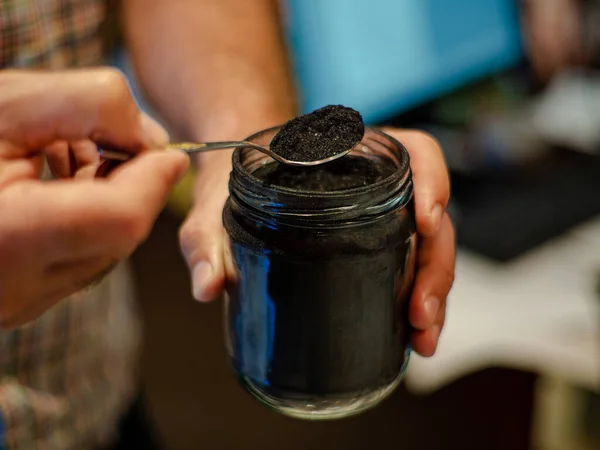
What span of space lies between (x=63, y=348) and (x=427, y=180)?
64cm

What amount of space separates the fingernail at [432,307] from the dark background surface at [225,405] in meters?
1.13

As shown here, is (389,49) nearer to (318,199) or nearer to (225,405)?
(225,405)

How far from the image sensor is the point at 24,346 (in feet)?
3.16

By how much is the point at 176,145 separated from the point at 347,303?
211mm

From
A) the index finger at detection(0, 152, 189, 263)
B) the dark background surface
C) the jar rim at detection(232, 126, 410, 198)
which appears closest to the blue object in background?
the dark background surface

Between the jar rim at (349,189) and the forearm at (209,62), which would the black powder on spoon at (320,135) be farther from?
the forearm at (209,62)

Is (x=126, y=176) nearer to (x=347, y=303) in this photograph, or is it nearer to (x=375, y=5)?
(x=347, y=303)

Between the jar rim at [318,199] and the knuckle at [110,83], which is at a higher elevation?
the knuckle at [110,83]

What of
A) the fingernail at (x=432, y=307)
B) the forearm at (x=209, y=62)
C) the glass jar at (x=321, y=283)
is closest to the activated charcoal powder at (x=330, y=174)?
the glass jar at (x=321, y=283)

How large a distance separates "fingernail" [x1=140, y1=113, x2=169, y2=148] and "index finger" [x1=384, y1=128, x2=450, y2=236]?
226 mm

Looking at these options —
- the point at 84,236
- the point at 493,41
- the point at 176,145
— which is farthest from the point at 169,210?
the point at 84,236

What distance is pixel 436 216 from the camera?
23.9 inches

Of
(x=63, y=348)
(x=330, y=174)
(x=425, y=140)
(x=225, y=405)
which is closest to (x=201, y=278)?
(x=330, y=174)

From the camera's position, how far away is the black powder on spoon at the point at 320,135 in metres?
0.59
